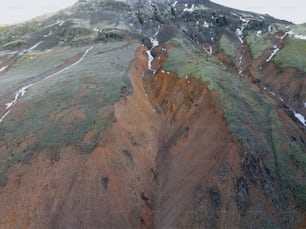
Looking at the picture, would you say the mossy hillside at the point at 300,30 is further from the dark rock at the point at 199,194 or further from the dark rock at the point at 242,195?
the dark rock at the point at 199,194

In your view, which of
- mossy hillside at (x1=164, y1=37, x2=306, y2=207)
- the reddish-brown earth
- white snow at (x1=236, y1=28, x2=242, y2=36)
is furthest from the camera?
white snow at (x1=236, y1=28, x2=242, y2=36)

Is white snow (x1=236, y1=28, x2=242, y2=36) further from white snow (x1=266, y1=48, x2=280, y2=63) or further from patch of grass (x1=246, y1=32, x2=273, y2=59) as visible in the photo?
white snow (x1=266, y1=48, x2=280, y2=63)

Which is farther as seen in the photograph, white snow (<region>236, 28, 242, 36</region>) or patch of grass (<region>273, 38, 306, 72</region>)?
white snow (<region>236, 28, 242, 36</region>)

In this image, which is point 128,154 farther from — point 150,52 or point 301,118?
point 150,52

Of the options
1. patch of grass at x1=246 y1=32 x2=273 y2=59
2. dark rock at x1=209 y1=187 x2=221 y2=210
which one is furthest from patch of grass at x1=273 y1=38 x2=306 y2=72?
dark rock at x1=209 y1=187 x2=221 y2=210

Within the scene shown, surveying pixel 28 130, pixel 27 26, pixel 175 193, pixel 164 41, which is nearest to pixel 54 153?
pixel 28 130

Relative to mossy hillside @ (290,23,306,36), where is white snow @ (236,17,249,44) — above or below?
below

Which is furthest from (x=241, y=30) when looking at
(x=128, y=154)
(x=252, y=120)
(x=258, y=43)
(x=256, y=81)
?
(x=128, y=154)

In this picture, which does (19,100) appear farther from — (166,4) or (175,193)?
(166,4)
